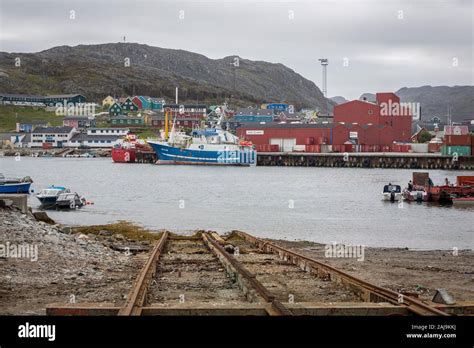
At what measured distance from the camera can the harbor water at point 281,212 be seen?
3072cm

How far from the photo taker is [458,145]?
340ft

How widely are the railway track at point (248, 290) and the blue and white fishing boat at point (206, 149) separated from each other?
90253mm

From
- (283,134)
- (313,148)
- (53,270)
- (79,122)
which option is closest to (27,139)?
(79,122)

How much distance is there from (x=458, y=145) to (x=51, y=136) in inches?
3432

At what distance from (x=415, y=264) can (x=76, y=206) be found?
28429 mm

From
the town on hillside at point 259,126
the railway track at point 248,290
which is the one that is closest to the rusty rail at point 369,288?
the railway track at point 248,290

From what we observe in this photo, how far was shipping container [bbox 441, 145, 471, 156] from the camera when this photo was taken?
102m

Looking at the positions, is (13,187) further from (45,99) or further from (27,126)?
(45,99)

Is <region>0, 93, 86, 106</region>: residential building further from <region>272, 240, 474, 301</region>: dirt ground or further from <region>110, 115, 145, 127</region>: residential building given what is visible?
<region>272, 240, 474, 301</region>: dirt ground

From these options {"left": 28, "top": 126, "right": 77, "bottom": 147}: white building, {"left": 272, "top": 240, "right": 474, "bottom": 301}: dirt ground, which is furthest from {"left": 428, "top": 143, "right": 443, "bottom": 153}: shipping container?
{"left": 272, "top": 240, "right": 474, "bottom": 301}: dirt ground

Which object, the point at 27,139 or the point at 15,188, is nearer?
the point at 15,188

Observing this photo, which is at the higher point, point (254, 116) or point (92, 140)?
point (254, 116)
